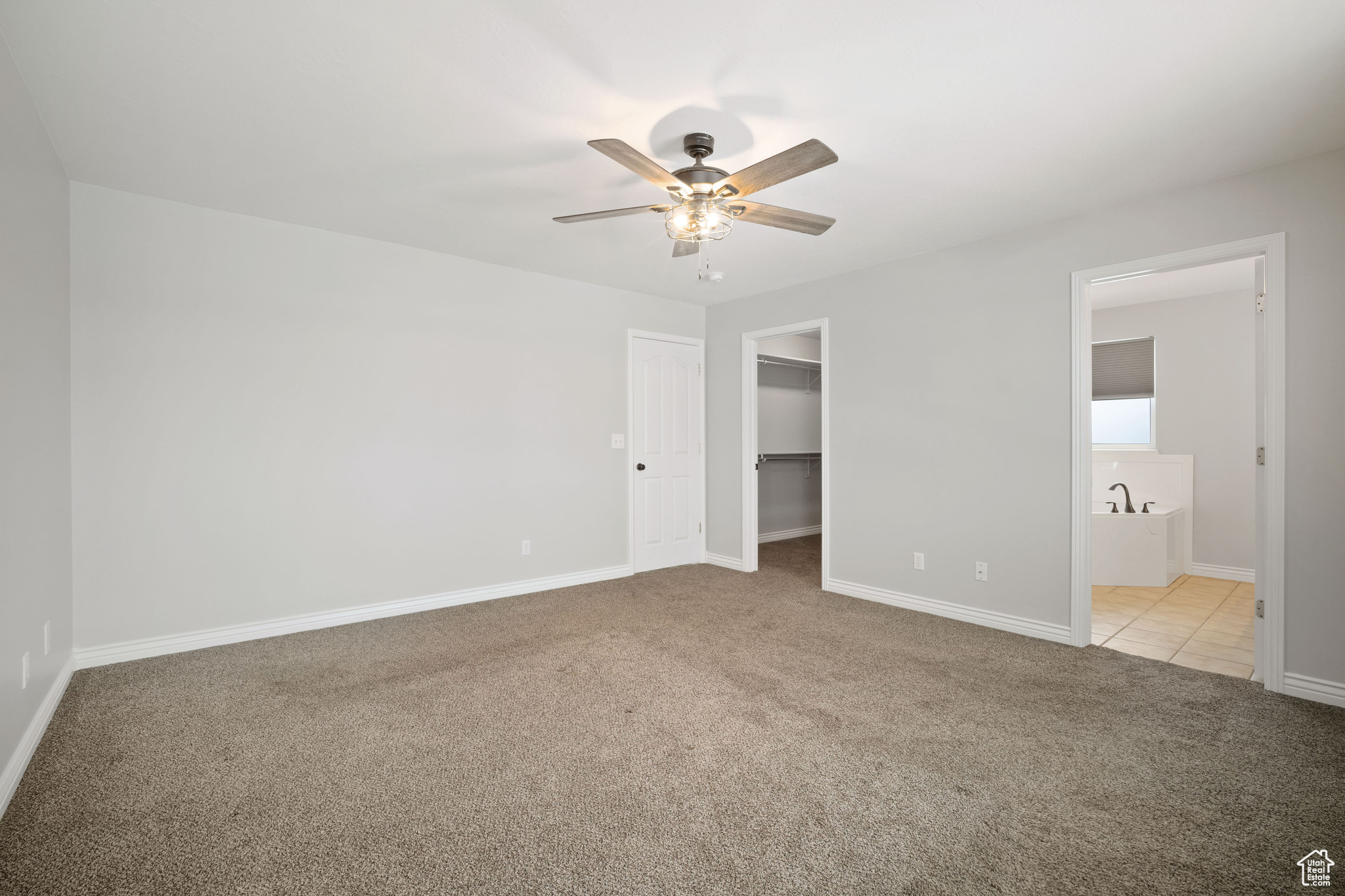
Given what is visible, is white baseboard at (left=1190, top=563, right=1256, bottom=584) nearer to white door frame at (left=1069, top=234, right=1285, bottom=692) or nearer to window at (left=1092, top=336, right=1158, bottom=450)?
window at (left=1092, top=336, right=1158, bottom=450)

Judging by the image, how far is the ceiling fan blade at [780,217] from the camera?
98.5 inches

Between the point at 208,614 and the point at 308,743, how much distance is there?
5.34 ft

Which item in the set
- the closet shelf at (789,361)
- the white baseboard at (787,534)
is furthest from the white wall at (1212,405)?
the white baseboard at (787,534)

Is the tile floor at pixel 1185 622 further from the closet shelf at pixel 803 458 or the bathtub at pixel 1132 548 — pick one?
the closet shelf at pixel 803 458

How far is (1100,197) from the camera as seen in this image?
10.1 feet

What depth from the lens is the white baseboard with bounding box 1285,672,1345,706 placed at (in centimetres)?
257

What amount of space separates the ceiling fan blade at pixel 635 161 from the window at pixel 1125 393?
525 cm

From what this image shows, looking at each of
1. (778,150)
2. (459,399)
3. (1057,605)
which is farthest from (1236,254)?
(459,399)

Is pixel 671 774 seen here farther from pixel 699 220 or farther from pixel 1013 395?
pixel 1013 395

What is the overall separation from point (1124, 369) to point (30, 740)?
772 centimetres

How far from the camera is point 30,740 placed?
2.15m

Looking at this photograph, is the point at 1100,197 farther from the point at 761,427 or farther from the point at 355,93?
the point at 761,427

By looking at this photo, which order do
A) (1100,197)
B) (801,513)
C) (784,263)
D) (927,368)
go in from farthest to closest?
1. (801,513)
2. (784,263)
3. (927,368)
4. (1100,197)

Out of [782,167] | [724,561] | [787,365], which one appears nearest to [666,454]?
[724,561]
